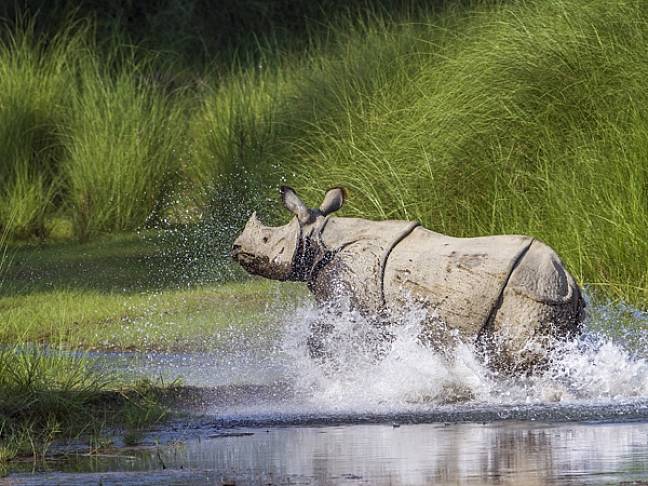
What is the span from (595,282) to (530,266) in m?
3.15

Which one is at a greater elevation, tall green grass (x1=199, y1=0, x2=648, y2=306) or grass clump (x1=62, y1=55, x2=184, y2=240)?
tall green grass (x1=199, y1=0, x2=648, y2=306)

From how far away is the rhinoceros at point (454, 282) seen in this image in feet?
27.7

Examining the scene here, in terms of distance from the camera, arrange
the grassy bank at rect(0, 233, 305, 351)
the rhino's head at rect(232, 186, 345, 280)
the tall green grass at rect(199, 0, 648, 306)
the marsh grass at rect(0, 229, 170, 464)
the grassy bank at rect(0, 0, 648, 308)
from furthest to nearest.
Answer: the grassy bank at rect(0, 0, 648, 308)
the tall green grass at rect(199, 0, 648, 306)
the grassy bank at rect(0, 233, 305, 351)
the rhino's head at rect(232, 186, 345, 280)
the marsh grass at rect(0, 229, 170, 464)

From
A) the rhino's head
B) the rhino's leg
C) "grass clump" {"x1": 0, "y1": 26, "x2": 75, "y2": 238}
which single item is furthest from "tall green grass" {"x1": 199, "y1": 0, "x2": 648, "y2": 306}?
"grass clump" {"x1": 0, "y1": 26, "x2": 75, "y2": 238}

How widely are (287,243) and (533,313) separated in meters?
1.52

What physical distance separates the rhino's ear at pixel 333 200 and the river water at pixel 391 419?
609mm

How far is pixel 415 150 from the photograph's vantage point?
42.5 feet

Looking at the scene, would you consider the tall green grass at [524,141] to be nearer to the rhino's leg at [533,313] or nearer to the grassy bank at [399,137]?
the grassy bank at [399,137]

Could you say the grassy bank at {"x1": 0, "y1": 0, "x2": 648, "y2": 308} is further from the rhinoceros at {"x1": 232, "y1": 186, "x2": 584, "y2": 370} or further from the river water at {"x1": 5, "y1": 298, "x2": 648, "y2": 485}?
the rhinoceros at {"x1": 232, "y1": 186, "x2": 584, "y2": 370}

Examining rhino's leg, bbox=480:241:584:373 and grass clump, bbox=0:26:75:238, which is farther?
grass clump, bbox=0:26:75:238

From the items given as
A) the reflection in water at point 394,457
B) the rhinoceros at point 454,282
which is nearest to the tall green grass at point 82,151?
the rhinoceros at point 454,282

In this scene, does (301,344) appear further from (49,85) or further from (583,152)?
(49,85)

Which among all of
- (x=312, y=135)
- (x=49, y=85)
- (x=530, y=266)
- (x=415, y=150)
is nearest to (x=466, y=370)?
(x=530, y=266)

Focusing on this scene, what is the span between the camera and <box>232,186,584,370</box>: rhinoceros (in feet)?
27.7
